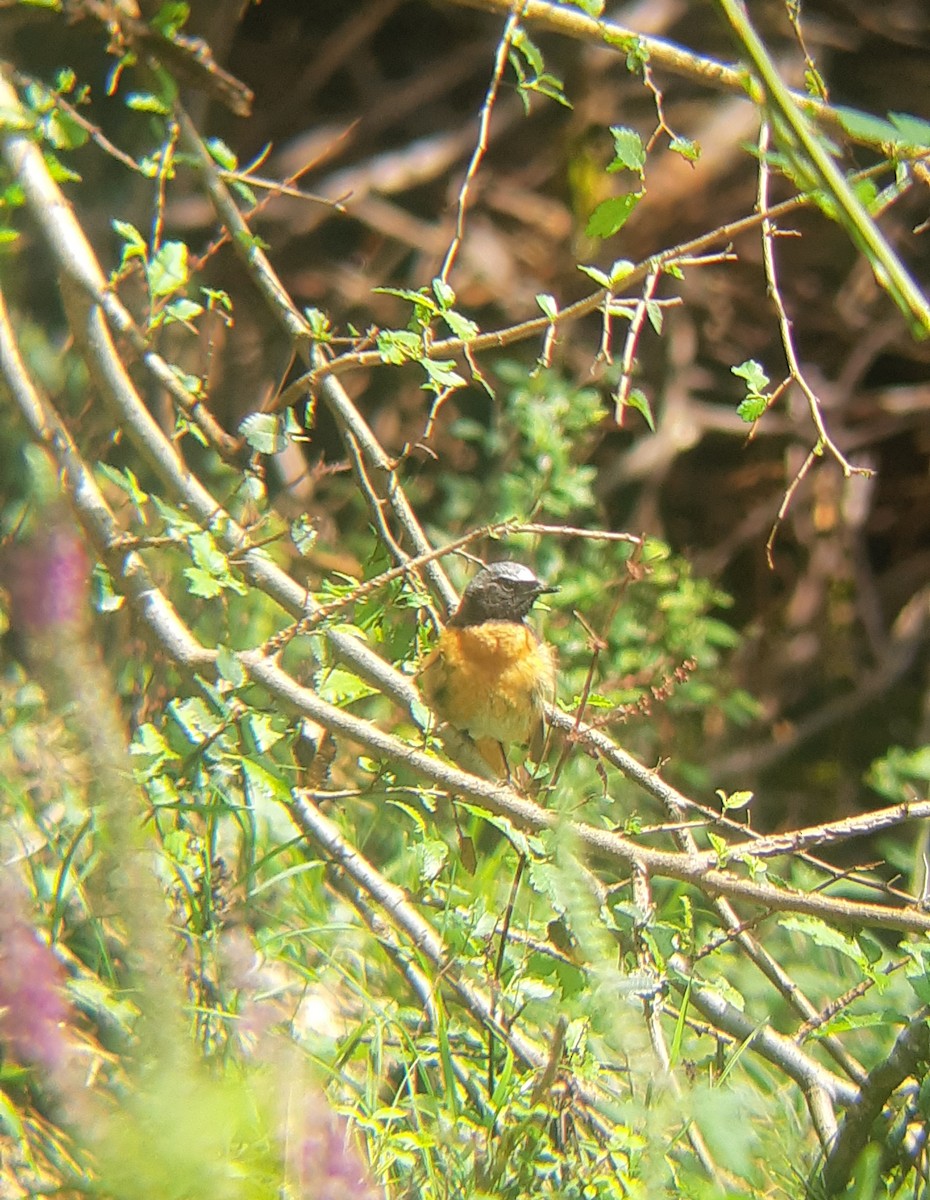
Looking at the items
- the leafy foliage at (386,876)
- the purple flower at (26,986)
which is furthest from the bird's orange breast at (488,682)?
the purple flower at (26,986)

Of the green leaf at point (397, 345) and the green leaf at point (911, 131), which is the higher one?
the green leaf at point (911, 131)

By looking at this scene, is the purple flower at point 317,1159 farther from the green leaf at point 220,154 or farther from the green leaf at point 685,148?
the green leaf at point 220,154

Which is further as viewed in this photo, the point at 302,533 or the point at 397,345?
the point at 302,533

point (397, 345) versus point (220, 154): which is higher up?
point (220, 154)

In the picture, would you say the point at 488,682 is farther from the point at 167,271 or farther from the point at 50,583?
the point at 50,583

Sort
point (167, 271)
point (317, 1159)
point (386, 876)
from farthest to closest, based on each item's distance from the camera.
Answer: point (386, 876) < point (167, 271) < point (317, 1159)

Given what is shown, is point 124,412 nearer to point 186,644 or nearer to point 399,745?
A: point 186,644

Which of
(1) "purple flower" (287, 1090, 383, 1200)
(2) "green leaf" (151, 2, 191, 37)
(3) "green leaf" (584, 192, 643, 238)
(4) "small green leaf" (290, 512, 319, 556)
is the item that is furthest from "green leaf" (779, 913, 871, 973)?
(2) "green leaf" (151, 2, 191, 37)

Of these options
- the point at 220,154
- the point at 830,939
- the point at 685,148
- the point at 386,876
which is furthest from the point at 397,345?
the point at 386,876
